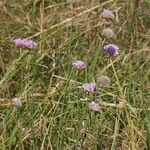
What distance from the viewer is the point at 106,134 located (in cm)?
150

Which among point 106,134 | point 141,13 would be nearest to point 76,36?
point 141,13

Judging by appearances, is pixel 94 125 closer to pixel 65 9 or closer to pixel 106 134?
pixel 106 134

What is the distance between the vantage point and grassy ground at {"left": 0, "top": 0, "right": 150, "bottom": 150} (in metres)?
1.42

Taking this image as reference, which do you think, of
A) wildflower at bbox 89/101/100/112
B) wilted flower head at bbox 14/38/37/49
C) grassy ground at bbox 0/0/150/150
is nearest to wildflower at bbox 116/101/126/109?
grassy ground at bbox 0/0/150/150

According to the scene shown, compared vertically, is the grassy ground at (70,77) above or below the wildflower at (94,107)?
below

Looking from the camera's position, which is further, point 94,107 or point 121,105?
point 121,105

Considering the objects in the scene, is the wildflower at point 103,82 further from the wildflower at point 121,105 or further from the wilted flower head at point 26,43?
the wilted flower head at point 26,43

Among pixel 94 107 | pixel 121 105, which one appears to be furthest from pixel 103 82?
pixel 94 107

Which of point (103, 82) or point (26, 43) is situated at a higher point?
point (26, 43)

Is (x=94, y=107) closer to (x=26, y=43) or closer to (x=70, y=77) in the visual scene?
(x=70, y=77)

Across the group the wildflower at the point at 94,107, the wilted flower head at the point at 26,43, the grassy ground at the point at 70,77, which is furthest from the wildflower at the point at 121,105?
the wilted flower head at the point at 26,43

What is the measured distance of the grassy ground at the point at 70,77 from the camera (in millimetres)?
1417

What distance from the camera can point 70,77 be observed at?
144 cm

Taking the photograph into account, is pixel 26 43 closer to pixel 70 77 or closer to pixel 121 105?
pixel 70 77
